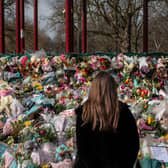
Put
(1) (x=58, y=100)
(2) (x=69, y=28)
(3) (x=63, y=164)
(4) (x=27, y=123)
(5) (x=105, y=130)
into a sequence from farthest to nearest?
(2) (x=69, y=28)
(1) (x=58, y=100)
(4) (x=27, y=123)
(3) (x=63, y=164)
(5) (x=105, y=130)

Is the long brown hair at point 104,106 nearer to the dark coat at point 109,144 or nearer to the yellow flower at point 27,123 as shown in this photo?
the dark coat at point 109,144

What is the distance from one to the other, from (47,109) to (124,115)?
2742mm

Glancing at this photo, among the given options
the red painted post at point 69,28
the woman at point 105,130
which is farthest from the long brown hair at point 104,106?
the red painted post at point 69,28

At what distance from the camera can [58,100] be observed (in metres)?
5.20

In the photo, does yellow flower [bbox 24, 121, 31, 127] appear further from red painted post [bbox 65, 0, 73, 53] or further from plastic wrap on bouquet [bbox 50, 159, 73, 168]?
red painted post [bbox 65, 0, 73, 53]

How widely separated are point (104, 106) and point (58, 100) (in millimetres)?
3155

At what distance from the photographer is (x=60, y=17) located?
23.4 meters

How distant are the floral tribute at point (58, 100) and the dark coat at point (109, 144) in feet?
4.63

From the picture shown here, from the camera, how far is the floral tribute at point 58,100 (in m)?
3.73

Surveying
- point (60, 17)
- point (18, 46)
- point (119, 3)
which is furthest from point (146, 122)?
point (60, 17)

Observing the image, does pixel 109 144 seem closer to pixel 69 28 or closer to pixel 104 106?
pixel 104 106

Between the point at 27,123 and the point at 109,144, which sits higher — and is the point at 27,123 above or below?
below

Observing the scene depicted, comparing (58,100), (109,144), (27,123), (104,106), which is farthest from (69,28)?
(109,144)

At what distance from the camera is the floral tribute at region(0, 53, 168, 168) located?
12.2 ft
